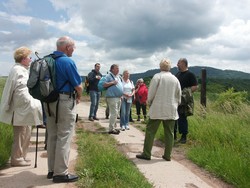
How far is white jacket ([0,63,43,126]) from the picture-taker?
5.04 metres

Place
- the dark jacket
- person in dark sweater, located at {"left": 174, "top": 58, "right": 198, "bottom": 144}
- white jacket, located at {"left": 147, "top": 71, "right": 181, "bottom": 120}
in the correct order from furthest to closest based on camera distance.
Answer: the dark jacket
person in dark sweater, located at {"left": 174, "top": 58, "right": 198, "bottom": 144}
white jacket, located at {"left": 147, "top": 71, "right": 181, "bottom": 120}

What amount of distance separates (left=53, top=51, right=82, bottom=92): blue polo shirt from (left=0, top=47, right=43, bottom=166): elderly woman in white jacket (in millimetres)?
950

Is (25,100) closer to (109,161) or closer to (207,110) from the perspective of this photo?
(109,161)

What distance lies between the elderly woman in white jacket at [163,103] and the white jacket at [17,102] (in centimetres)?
220

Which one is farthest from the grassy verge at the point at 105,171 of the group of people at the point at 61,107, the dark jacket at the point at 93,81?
the dark jacket at the point at 93,81

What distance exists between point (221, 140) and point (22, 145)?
437 cm

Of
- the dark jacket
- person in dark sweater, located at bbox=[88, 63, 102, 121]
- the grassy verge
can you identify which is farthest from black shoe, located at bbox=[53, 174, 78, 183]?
the dark jacket

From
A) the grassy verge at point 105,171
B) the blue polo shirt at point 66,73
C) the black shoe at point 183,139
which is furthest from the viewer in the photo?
the black shoe at point 183,139

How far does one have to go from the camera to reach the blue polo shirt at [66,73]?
4.42m

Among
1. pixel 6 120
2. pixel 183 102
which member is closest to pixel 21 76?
pixel 6 120

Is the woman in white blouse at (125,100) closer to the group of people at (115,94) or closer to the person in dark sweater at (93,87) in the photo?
the group of people at (115,94)

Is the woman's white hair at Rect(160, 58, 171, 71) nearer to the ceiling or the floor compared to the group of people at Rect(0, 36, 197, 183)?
nearer to the ceiling

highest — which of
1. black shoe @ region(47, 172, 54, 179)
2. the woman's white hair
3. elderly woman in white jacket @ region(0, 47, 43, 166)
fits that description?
the woman's white hair

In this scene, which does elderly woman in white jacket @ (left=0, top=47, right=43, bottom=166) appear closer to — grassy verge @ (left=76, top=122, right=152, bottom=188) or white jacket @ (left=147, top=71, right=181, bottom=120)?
grassy verge @ (left=76, top=122, right=152, bottom=188)
